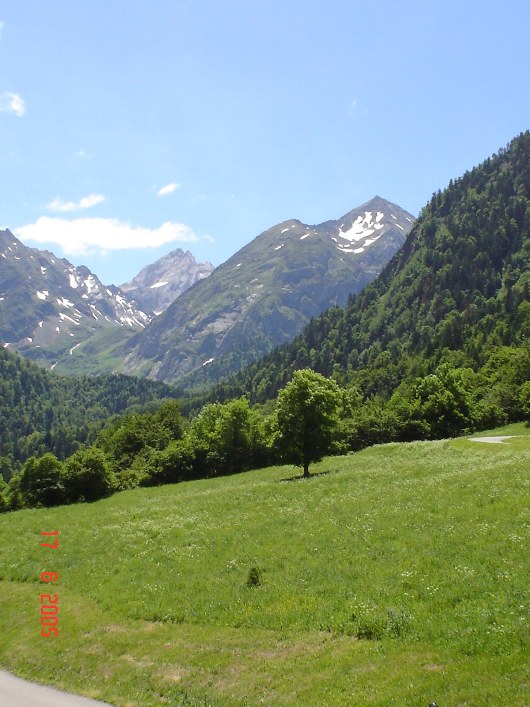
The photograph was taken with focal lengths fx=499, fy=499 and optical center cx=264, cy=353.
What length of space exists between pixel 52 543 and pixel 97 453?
35644 mm

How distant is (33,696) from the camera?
18.3 metres

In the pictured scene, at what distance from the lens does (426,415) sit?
93188 mm

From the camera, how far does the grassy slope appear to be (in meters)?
15.4

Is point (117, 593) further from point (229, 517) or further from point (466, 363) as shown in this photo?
point (466, 363)

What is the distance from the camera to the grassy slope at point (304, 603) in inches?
606

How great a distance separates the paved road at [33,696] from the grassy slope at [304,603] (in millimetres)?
579

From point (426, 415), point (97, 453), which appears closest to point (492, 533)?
point (97, 453)
